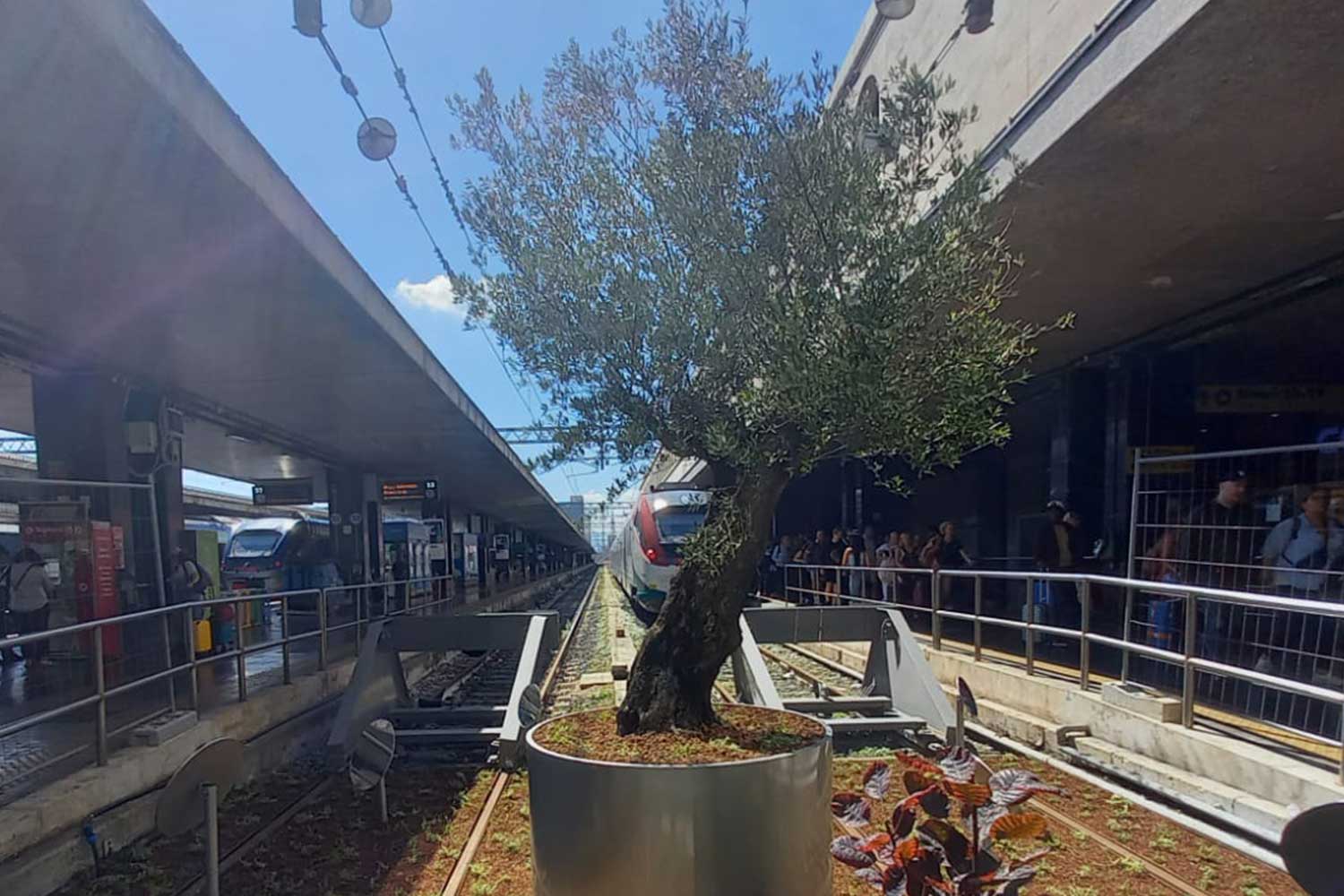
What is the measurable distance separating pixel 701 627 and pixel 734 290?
151cm

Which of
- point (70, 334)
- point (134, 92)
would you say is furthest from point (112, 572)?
point (134, 92)

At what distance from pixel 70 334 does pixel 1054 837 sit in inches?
345

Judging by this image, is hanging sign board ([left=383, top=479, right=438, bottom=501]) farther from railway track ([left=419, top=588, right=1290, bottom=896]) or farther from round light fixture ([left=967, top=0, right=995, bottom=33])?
round light fixture ([left=967, top=0, right=995, bottom=33])

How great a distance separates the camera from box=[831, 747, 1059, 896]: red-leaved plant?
2330mm

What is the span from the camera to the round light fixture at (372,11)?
17.1 ft

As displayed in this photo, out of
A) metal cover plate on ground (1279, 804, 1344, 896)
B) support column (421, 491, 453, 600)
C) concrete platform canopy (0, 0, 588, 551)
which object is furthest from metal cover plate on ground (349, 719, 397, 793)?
support column (421, 491, 453, 600)

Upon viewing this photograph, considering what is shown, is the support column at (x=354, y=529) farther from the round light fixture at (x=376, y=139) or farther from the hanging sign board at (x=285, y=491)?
the round light fixture at (x=376, y=139)

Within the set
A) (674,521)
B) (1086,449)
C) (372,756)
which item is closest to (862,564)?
(674,521)

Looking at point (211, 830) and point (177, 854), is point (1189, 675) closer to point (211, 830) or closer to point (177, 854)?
point (211, 830)

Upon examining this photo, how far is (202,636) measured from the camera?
9555mm

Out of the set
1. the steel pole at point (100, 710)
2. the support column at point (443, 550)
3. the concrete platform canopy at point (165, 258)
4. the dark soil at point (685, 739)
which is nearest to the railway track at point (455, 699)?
the steel pole at point (100, 710)

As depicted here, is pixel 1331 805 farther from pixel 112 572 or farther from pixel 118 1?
pixel 112 572

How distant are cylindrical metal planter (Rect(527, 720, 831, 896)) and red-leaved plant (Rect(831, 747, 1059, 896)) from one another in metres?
0.50

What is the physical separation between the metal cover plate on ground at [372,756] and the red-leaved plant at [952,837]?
292cm
